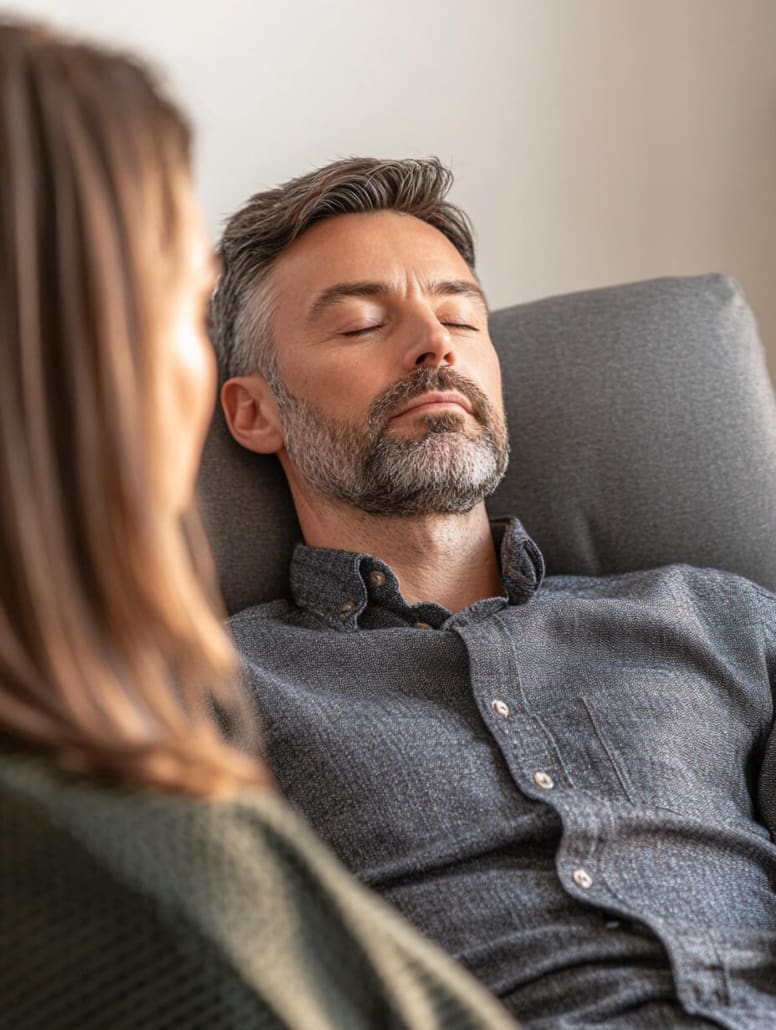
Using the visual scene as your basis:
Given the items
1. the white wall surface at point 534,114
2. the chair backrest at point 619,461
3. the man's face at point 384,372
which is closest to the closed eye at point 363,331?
the man's face at point 384,372

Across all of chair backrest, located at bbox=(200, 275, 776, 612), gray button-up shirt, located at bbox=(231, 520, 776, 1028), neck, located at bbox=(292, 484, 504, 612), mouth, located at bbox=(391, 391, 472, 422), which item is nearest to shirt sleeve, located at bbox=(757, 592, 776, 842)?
gray button-up shirt, located at bbox=(231, 520, 776, 1028)

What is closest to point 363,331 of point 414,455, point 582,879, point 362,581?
point 414,455

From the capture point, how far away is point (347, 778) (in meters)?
1.12

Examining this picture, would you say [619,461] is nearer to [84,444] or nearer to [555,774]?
[555,774]

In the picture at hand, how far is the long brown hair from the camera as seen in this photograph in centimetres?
60

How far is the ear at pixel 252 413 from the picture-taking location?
1.51m

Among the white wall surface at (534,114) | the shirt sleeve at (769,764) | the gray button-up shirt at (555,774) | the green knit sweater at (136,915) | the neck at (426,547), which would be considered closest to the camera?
the green knit sweater at (136,915)

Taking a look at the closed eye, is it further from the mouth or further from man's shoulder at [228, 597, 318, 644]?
man's shoulder at [228, 597, 318, 644]

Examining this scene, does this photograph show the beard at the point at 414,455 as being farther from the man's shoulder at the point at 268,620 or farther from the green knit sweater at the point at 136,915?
the green knit sweater at the point at 136,915

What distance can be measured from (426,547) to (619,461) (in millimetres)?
273

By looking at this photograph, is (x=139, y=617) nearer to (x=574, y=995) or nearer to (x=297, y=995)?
(x=297, y=995)

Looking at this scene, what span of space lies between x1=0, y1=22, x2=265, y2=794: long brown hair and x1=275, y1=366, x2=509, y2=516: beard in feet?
2.48

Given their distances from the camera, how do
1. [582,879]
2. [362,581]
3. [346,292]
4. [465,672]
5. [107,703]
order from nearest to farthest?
[107,703], [582,879], [465,672], [362,581], [346,292]

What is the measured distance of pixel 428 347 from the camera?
1.40 m
